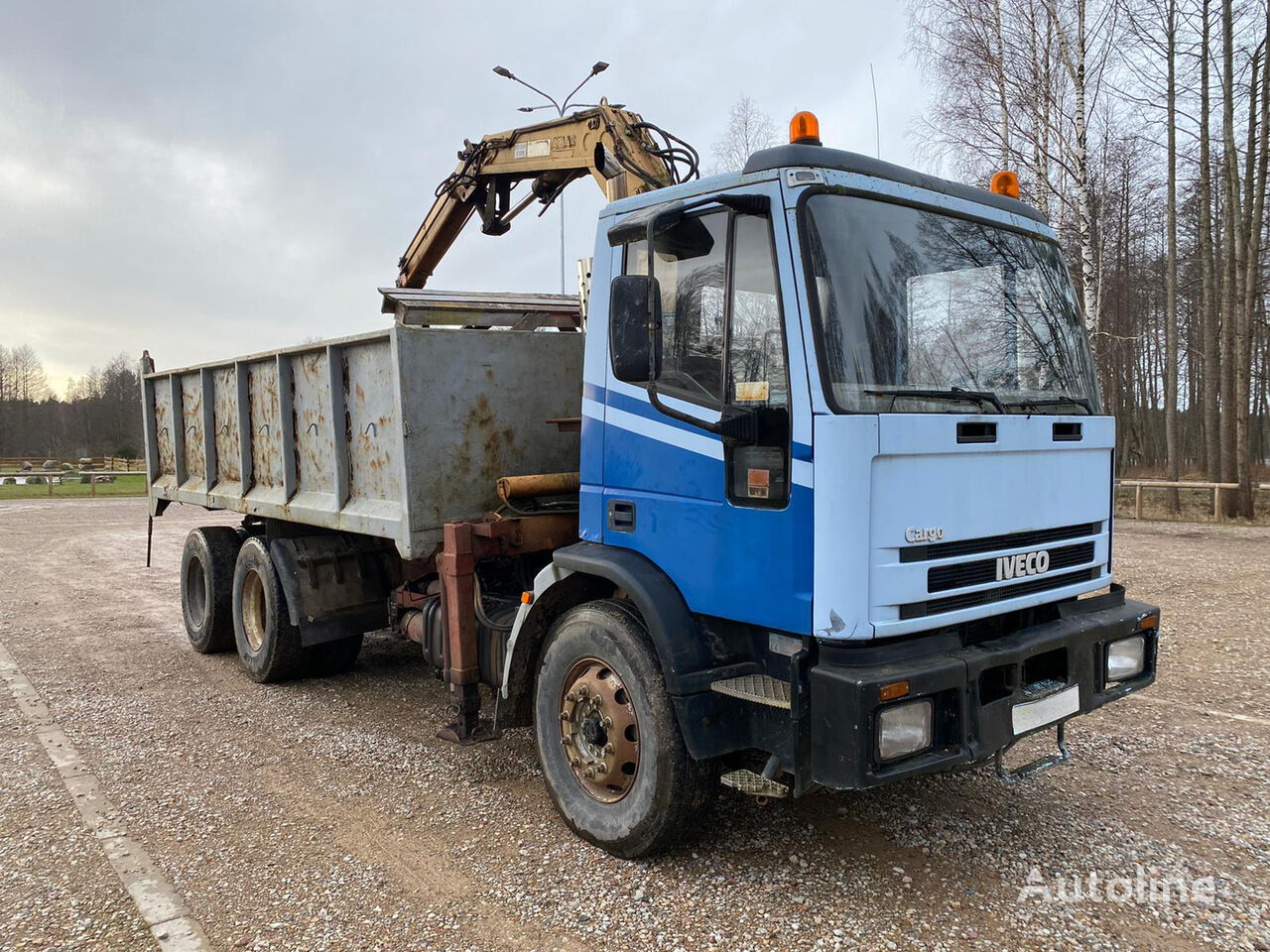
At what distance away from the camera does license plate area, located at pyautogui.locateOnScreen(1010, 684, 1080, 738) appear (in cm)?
328

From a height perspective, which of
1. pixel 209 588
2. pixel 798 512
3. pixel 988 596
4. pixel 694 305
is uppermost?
pixel 694 305

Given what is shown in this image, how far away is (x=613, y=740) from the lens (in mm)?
3703

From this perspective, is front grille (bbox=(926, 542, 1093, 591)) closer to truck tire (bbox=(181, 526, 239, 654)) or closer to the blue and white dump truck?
the blue and white dump truck

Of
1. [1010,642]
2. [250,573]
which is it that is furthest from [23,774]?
[1010,642]

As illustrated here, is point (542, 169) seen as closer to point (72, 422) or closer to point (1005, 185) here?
point (1005, 185)

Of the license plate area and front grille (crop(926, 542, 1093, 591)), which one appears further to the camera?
the license plate area

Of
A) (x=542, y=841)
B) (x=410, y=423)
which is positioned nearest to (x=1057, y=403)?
(x=542, y=841)

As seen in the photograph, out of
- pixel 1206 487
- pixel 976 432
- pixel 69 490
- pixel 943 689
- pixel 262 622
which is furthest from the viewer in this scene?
pixel 69 490

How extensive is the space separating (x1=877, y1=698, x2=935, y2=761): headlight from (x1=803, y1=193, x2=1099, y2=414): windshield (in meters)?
1.01

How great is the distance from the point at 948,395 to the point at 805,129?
3.69 feet

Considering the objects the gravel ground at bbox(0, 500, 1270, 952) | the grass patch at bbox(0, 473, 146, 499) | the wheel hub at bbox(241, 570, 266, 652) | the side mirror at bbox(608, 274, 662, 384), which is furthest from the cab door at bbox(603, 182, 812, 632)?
the grass patch at bbox(0, 473, 146, 499)

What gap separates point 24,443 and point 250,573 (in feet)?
214

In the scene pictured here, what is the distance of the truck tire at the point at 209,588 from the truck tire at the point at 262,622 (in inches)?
11.6

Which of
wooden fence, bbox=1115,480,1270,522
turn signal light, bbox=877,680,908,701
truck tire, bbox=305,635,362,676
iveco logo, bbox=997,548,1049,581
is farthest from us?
wooden fence, bbox=1115,480,1270,522
